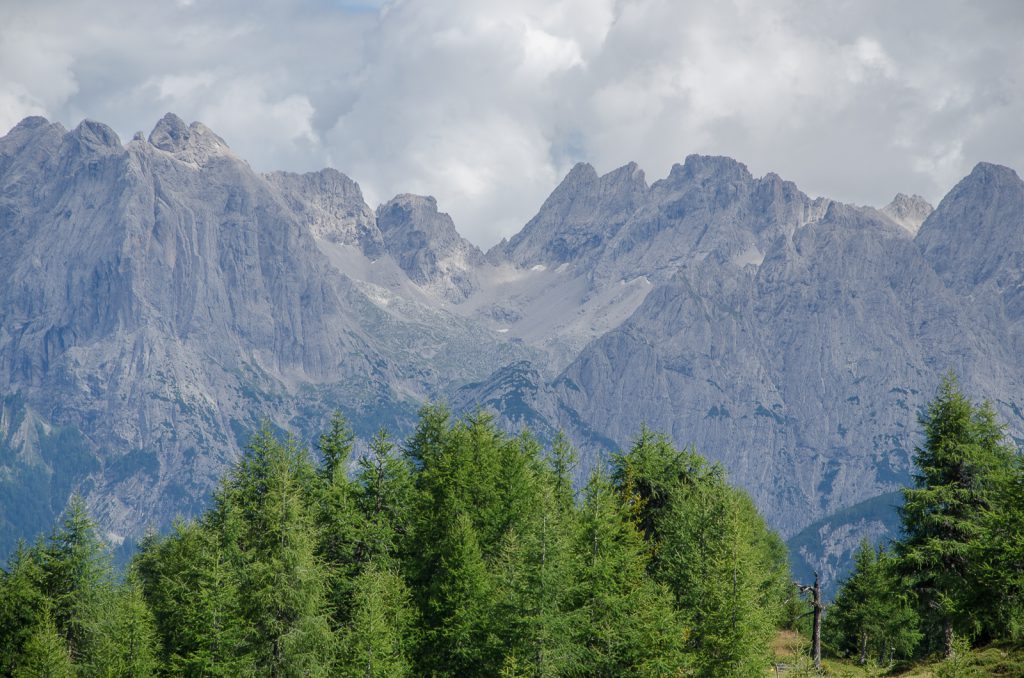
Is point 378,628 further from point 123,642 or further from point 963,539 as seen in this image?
point 963,539

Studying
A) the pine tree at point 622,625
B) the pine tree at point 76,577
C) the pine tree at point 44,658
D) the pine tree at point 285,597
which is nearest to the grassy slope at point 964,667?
the pine tree at point 622,625

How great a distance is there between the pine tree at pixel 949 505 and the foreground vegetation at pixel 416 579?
9.88m

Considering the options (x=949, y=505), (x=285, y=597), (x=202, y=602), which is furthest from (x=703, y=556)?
(x=202, y=602)

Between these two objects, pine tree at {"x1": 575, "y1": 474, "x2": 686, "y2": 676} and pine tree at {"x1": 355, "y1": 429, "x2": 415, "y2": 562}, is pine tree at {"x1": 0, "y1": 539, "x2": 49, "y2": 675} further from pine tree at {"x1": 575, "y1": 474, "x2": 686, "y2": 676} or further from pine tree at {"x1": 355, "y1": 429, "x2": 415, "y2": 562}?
pine tree at {"x1": 575, "y1": 474, "x2": 686, "y2": 676}

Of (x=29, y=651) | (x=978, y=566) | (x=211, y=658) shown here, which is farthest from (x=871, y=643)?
(x=29, y=651)

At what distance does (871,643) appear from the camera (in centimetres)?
9288

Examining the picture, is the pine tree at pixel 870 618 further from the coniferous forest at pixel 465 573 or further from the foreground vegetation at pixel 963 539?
the foreground vegetation at pixel 963 539

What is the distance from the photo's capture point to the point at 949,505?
63.8 metres

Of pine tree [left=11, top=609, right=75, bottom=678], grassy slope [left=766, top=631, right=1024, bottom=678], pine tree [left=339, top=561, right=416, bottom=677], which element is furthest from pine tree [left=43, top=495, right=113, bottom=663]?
grassy slope [left=766, top=631, right=1024, bottom=678]

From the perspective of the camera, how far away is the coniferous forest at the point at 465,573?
5538cm

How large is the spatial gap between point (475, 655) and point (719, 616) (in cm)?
1400

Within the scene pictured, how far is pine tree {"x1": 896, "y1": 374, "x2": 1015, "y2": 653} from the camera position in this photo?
2413 inches

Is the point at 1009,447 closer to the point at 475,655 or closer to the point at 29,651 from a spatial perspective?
the point at 475,655

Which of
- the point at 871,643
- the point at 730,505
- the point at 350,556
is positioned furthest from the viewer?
the point at 871,643
